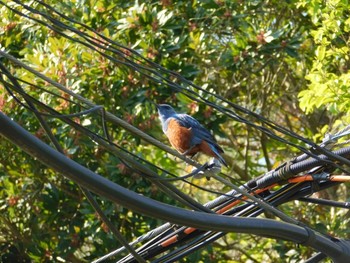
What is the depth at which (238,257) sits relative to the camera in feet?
37.8

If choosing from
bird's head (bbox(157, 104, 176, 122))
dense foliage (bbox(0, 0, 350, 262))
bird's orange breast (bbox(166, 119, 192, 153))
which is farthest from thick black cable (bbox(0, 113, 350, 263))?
dense foliage (bbox(0, 0, 350, 262))

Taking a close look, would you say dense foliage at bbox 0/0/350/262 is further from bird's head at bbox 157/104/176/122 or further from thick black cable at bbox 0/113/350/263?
thick black cable at bbox 0/113/350/263

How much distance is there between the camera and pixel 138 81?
9938mm

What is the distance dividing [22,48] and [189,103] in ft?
6.36

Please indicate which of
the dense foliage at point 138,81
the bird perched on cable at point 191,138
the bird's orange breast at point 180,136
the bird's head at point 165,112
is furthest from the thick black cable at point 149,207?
the dense foliage at point 138,81

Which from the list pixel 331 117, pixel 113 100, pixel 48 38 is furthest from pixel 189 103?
pixel 331 117

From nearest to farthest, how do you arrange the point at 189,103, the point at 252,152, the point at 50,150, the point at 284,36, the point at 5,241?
the point at 50,150
the point at 189,103
the point at 284,36
the point at 5,241
the point at 252,152

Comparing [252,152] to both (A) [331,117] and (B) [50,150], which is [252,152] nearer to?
(A) [331,117]

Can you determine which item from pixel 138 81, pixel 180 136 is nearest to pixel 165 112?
pixel 180 136

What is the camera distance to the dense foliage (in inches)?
375

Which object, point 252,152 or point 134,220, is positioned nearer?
point 134,220

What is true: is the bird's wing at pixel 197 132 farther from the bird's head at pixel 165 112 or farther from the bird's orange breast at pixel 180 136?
the bird's head at pixel 165 112

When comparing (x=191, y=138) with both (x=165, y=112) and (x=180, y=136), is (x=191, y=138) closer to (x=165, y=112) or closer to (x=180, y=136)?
(x=180, y=136)

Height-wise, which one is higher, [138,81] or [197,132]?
[138,81]
